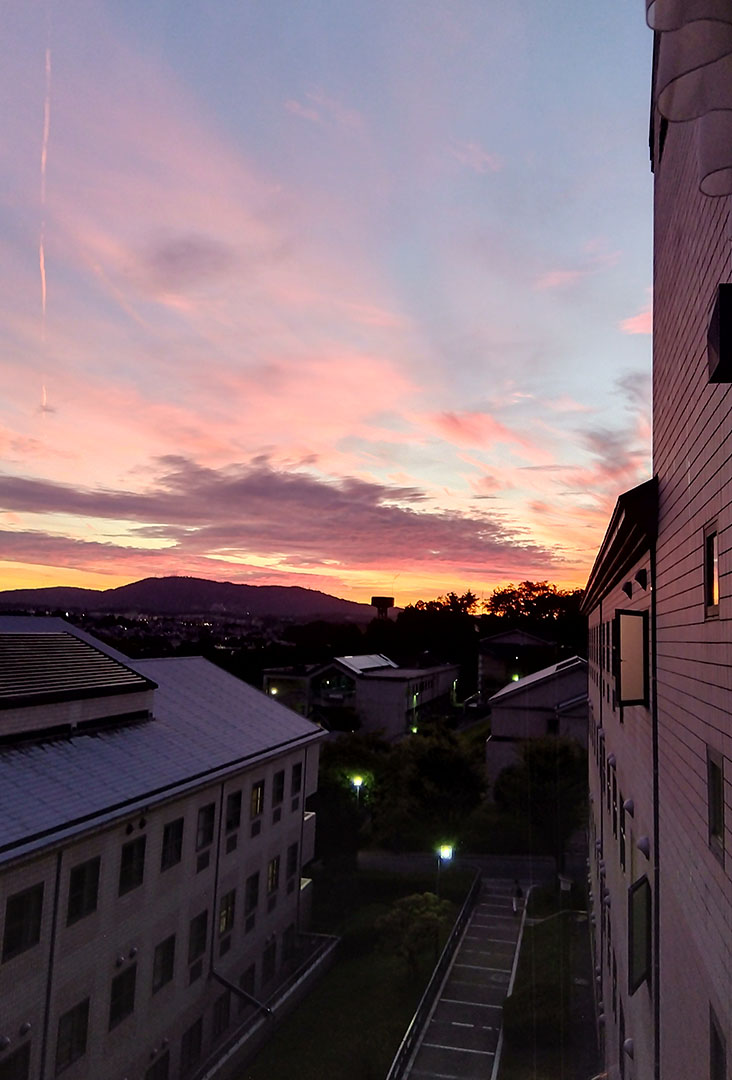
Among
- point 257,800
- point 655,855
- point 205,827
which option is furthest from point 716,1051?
point 257,800

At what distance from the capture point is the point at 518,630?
83312 mm

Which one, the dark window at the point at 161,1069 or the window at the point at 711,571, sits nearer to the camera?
the window at the point at 711,571

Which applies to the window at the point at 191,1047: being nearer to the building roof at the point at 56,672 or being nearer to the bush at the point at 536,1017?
the bush at the point at 536,1017

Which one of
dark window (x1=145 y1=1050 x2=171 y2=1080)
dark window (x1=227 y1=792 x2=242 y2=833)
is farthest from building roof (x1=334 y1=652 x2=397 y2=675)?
dark window (x1=145 y1=1050 x2=171 y2=1080)

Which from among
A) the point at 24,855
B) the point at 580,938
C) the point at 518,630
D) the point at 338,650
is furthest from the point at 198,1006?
the point at 338,650

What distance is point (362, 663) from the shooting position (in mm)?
67625

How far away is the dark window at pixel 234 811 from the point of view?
2331cm

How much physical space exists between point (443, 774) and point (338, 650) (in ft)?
199

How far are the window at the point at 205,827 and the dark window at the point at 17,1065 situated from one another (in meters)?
6.95

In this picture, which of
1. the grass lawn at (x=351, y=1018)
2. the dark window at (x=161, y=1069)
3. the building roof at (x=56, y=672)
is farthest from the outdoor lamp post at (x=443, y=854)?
the building roof at (x=56, y=672)

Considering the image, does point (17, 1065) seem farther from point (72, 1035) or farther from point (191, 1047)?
point (191, 1047)

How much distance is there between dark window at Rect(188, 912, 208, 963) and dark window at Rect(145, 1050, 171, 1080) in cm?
241

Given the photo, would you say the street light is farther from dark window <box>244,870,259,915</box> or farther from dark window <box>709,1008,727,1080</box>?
dark window <box>709,1008,727,1080</box>

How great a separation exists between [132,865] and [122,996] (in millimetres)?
3208
